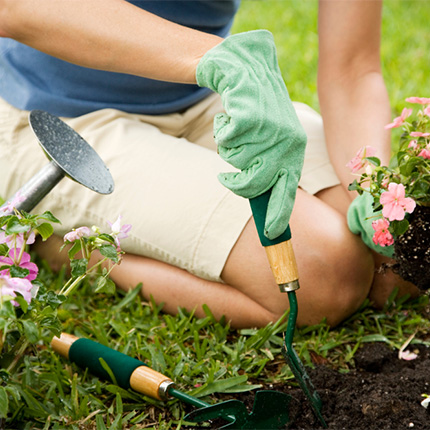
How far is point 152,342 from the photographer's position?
5.23 feet

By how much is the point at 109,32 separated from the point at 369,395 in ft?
2.99

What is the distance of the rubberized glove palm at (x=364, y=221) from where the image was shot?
1510 millimetres

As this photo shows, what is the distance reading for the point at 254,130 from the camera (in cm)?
121

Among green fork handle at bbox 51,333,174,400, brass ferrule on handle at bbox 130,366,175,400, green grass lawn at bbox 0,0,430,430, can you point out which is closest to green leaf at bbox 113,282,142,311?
green grass lawn at bbox 0,0,430,430

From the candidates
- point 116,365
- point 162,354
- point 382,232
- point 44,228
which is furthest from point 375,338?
Answer: point 44,228

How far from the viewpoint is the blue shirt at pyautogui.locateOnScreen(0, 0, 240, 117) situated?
5.74ft

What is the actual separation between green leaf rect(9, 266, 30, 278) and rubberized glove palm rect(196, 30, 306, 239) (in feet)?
1.36

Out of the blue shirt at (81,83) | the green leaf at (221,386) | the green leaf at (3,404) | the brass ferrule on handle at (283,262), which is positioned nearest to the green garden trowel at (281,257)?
the brass ferrule on handle at (283,262)

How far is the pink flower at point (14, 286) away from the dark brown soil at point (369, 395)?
519mm

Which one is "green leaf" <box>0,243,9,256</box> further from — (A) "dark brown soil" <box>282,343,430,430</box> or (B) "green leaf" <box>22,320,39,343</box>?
(A) "dark brown soil" <box>282,343,430,430</box>

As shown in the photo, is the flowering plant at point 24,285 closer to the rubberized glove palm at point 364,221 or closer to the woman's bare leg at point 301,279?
the woman's bare leg at point 301,279

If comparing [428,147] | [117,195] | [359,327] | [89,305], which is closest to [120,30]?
[117,195]

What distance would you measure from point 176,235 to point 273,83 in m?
0.52

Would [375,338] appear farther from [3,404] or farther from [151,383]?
[3,404]
